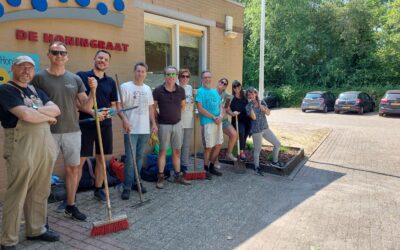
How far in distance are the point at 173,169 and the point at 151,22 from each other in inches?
121

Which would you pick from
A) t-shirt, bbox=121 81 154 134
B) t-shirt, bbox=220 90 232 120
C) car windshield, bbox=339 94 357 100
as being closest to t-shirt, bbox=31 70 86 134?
t-shirt, bbox=121 81 154 134

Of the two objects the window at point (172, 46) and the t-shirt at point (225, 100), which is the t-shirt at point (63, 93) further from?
the t-shirt at point (225, 100)

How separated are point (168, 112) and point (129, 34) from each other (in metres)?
1.84

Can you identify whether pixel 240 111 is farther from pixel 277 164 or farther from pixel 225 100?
pixel 277 164

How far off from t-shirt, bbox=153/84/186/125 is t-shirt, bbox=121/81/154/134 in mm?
411

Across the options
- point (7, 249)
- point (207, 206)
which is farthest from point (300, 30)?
point (7, 249)

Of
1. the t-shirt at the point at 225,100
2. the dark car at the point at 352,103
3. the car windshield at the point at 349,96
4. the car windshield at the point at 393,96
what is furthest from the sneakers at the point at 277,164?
the car windshield at the point at 349,96

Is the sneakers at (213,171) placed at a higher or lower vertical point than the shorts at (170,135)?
lower

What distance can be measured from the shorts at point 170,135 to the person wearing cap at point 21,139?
2211 mm

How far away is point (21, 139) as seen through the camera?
3.33m

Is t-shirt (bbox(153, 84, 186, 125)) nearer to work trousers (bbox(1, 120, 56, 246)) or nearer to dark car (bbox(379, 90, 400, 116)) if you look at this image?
work trousers (bbox(1, 120, 56, 246))

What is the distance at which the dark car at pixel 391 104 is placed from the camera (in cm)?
1930

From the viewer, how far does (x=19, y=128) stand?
131 inches

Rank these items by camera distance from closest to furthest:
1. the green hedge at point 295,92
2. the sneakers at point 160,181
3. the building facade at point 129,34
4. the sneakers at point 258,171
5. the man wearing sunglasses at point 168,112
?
1. the building facade at point 129,34
2. the man wearing sunglasses at point 168,112
3. the sneakers at point 160,181
4. the sneakers at point 258,171
5. the green hedge at point 295,92
